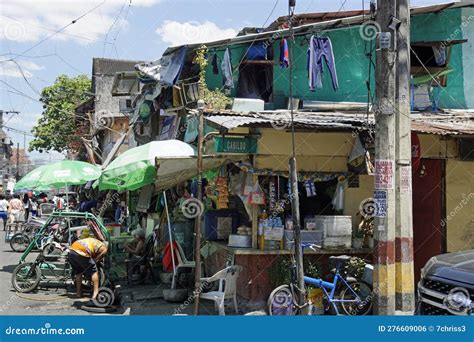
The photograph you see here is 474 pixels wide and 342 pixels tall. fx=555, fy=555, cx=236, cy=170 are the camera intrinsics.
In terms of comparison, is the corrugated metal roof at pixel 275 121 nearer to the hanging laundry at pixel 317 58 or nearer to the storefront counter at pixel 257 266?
the storefront counter at pixel 257 266

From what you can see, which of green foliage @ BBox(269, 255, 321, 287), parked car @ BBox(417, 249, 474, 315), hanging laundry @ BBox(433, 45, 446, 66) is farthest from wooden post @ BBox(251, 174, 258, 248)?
hanging laundry @ BBox(433, 45, 446, 66)

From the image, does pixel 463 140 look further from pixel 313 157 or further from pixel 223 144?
pixel 223 144

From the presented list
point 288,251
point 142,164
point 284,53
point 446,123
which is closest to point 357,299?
point 288,251

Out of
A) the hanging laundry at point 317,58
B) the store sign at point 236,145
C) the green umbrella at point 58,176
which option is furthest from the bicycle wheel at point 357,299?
the green umbrella at point 58,176

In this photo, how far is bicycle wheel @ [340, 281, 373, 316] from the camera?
8.60 metres

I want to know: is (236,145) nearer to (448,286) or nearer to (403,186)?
(403,186)

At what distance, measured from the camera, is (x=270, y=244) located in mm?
9398

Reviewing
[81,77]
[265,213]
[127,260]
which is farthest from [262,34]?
[81,77]

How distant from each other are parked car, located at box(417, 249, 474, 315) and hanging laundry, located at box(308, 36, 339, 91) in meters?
6.06

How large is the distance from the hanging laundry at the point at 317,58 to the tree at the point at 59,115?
28609 millimetres

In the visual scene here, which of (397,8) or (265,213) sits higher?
(397,8)

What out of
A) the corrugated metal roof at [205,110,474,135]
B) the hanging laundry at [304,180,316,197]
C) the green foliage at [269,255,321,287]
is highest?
the corrugated metal roof at [205,110,474,135]

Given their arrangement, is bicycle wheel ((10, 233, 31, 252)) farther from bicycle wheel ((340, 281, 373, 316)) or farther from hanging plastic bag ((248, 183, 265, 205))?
bicycle wheel ((340, 281, 373, 316))

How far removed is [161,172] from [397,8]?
16.1 feet
